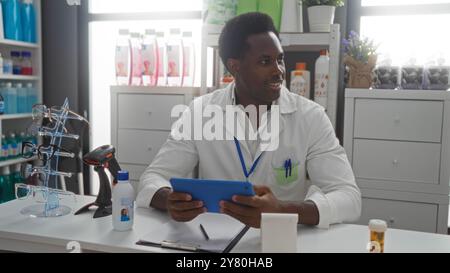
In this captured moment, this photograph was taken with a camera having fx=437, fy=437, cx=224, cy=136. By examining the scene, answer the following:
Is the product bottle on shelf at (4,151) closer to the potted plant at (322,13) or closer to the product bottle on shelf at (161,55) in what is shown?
the product bottle on shelf at (161,55)

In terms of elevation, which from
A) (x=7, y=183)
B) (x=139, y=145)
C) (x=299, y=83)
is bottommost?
(x=7, y=183)

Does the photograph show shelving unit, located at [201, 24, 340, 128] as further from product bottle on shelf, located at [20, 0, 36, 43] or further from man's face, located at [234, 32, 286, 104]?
product bottle on shelf, located at [20, 0, 36, 43]

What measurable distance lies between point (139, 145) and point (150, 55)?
52 centimetres

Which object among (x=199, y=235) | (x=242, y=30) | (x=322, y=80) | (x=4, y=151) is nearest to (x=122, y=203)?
(x=199, y=235)

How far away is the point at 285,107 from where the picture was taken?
5.25ft

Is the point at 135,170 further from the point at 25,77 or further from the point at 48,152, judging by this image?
the point at 48,152

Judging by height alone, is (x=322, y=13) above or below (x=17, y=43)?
above

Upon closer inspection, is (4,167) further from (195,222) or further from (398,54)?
(398,54)

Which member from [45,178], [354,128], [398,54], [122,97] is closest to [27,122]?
[122,97]

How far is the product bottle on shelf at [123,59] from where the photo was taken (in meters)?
2.55

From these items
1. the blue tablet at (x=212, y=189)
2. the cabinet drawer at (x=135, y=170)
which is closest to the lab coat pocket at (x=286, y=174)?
the blue tablet at (x=212, y=189)

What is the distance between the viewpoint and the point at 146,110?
2451 mm

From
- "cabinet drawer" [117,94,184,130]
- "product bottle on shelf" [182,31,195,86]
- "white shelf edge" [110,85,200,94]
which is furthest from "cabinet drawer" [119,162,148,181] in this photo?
"product bottle on shelf" [182,31,195,86]

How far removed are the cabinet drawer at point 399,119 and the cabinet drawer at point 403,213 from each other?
31 cm
